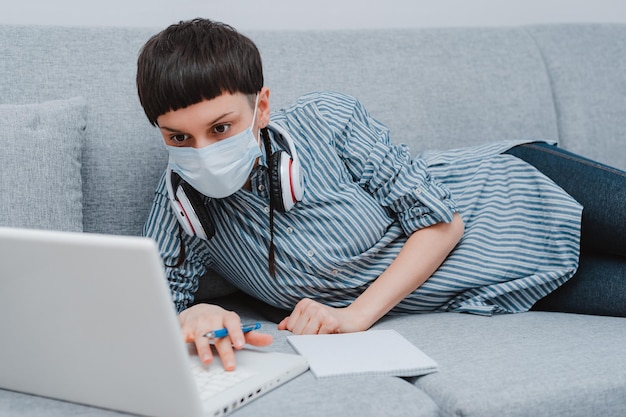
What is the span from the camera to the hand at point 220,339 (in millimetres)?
963

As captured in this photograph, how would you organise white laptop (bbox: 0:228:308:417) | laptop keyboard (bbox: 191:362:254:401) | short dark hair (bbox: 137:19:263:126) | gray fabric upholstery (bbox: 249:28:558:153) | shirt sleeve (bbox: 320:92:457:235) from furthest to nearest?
gray fabric upholstery (bbox: 249:28:558:153)
shirt sleeve (bbox: 320:92:457:235)
short dark hair (bbox: 137:19:263:126)
laptop keyboard (bbox: 191:362:254:401)
white laptop (bbox: 0:228:308:417)

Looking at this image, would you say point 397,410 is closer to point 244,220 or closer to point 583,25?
point 244,220

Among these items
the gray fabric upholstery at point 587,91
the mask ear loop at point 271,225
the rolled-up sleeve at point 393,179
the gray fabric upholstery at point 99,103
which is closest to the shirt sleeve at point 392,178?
the rolled-up sleeve at point 393,179

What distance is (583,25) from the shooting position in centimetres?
200

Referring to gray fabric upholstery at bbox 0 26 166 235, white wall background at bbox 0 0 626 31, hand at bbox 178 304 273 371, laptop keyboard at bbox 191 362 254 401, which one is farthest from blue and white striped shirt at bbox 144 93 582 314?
white wall background at bbox 0 0 626 31

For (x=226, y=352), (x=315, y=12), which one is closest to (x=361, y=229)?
(x=226, y=352)

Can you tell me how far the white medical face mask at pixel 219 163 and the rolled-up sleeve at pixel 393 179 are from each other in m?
0.24

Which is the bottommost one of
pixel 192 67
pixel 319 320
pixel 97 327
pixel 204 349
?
pixel 319 320

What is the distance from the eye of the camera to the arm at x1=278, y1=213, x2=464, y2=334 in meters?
1.25

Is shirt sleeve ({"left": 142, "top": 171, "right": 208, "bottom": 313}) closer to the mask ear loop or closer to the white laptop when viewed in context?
the mask ear loop

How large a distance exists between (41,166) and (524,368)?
88cm

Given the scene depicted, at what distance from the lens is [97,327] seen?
2.57 feet

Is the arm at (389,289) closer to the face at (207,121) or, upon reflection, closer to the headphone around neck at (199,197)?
the headphone around neck at (199,197)

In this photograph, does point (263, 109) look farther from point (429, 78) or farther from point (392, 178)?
point (429, 78)
